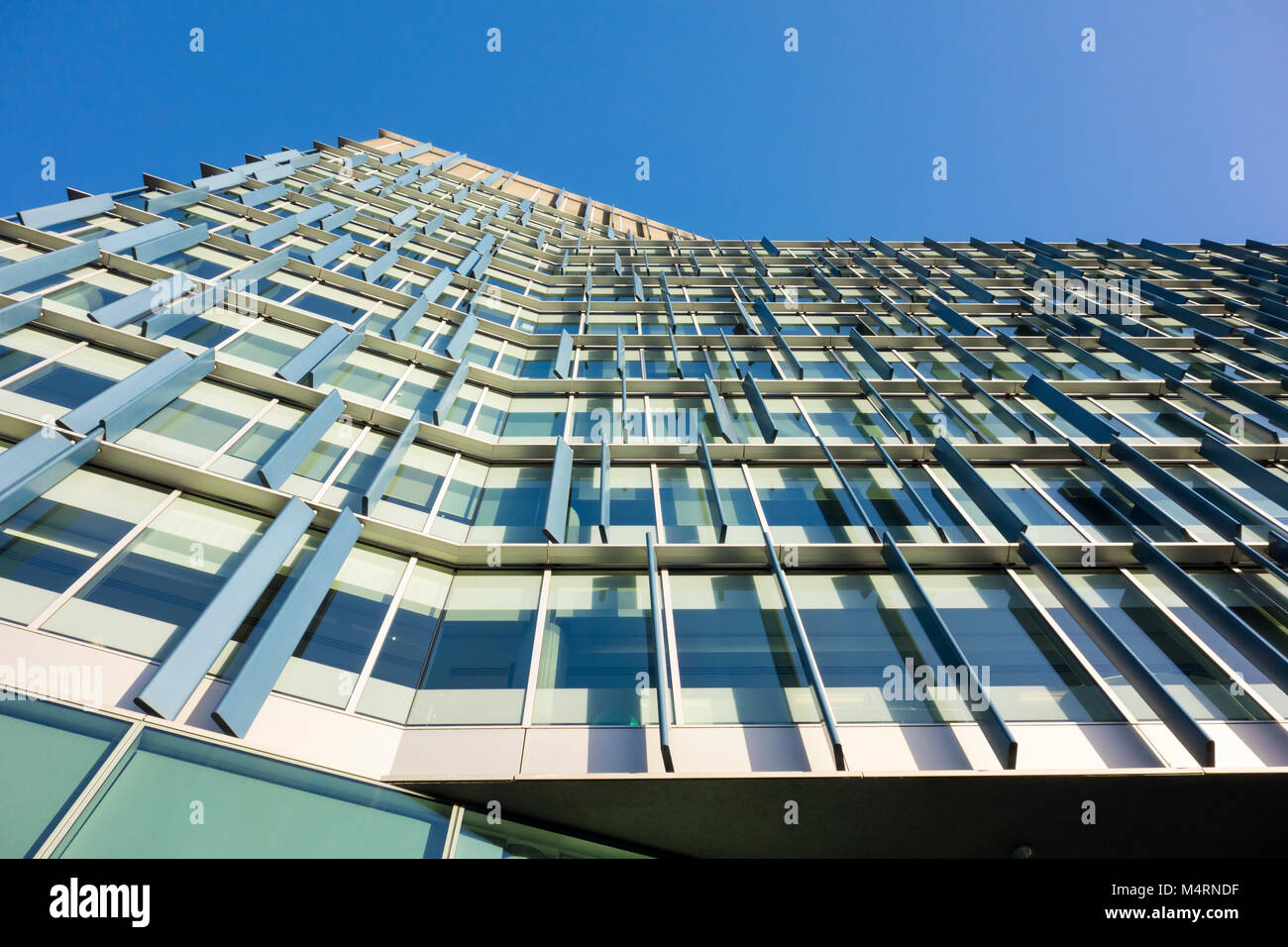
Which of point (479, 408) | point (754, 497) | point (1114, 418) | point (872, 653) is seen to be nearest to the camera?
point (872, 653)

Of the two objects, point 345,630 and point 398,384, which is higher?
point 398,384

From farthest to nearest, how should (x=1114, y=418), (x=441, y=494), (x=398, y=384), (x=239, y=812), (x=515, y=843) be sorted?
(x=1114, y=418)
(x=398, y=384)
(x=441, y=494)
(x=515, y=843)
(x=239, y=812)

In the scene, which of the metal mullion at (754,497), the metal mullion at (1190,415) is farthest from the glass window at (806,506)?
the metal mullion at (1190,415)

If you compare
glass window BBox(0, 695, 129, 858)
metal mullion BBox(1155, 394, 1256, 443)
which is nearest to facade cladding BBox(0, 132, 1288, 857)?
glass window BBox(0, 695, 129, 858)

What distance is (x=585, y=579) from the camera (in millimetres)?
10008

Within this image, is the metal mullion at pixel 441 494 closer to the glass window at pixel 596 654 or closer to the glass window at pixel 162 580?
the glass window at pixel 162 580

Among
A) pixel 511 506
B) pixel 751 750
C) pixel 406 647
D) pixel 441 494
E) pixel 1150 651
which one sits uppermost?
pixel 441 494

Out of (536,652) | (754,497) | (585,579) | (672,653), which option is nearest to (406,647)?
(536,652)

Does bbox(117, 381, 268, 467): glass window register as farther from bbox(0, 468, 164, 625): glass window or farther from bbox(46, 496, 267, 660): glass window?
bbox(46, 496, 267, 660): glass window

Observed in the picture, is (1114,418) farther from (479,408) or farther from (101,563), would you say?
(101,563)

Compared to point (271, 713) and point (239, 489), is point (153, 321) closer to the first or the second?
point (239, 489)

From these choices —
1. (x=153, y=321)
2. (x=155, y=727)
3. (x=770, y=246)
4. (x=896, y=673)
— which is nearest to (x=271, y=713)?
(x=155, y=727)
